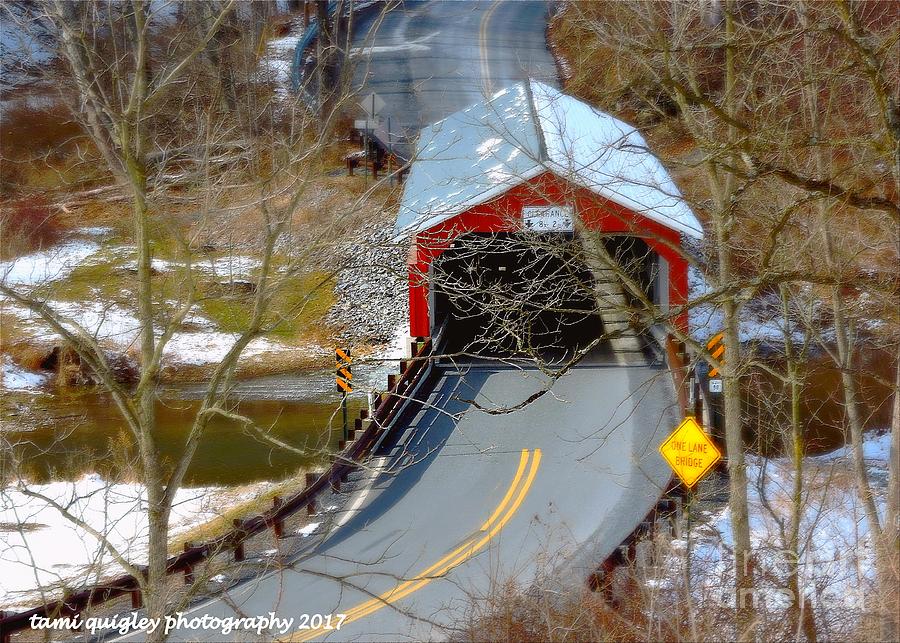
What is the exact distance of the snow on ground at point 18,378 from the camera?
22859 millimetres

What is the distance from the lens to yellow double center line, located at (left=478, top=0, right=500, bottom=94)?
36.6 m

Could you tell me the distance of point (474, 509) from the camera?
11.0m

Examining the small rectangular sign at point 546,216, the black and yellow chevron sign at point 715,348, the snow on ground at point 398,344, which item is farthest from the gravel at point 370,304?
the black and yellow chevron sign at point 715,348

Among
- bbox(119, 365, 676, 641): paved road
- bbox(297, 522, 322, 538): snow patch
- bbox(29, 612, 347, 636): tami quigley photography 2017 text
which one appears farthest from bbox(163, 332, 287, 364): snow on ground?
bbox(29, 612, 347, 636): tami quigley photography 2017 text

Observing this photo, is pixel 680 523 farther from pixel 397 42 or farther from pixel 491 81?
pixel 397 42

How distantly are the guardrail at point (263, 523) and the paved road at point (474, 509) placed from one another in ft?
1.23

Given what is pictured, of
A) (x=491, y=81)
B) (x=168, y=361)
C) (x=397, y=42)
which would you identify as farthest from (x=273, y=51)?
(x=168, y=361)

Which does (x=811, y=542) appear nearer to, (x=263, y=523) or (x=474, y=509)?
(x=474, y=509)

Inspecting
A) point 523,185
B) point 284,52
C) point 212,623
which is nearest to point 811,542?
point 212,623

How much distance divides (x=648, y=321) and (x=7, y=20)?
231 inches

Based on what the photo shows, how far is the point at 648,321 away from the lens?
6.23m

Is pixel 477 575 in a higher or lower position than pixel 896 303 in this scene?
lower

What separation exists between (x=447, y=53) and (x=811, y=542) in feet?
118

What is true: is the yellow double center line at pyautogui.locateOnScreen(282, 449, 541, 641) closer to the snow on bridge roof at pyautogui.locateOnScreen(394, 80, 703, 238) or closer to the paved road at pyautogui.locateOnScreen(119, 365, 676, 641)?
the paved road at pyautogui.locateOnScreen(119, 365, 676, 641)
